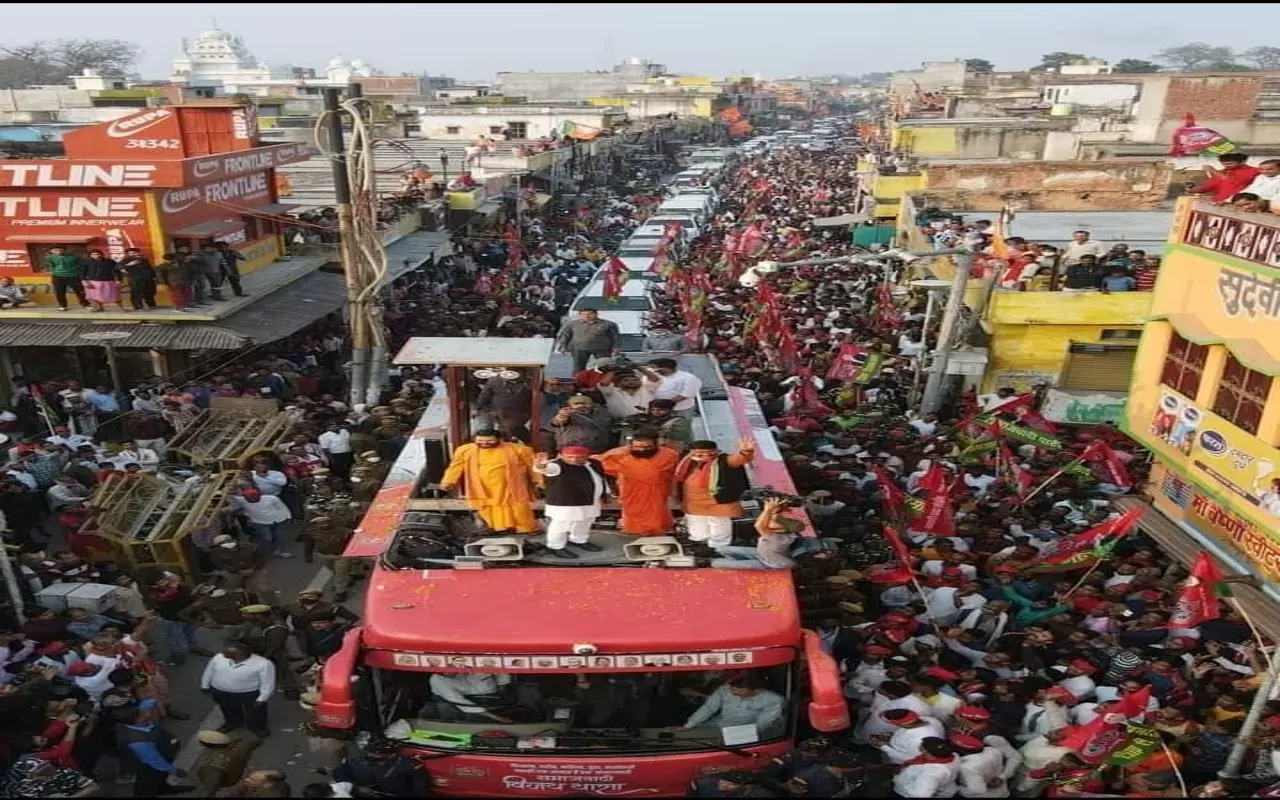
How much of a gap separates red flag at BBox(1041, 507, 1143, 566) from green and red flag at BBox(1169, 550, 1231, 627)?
105 cm

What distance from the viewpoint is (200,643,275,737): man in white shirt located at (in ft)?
22.3

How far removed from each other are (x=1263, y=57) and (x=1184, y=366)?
147 m

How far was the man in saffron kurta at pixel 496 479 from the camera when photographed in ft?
21.3

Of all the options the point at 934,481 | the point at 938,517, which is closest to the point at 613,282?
the point at 934,481

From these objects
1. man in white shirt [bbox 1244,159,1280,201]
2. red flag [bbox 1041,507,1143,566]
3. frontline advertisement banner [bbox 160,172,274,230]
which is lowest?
red flag [bbox 1041,507,1143,566]

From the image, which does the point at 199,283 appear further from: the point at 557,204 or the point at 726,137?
the point at 726,137

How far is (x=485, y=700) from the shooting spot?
5840 mm

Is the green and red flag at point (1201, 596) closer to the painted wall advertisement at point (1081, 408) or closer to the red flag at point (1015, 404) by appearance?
the red flag at point (1015, 404)

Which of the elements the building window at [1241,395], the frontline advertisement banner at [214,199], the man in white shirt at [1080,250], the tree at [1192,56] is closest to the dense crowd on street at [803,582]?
the man in white shirt at [1080,250]

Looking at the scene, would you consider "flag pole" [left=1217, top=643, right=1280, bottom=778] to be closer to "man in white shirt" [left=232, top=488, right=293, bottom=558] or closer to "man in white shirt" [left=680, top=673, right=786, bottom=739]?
"man in white shirt" [left=680, top=673, right=786, bottom=739]

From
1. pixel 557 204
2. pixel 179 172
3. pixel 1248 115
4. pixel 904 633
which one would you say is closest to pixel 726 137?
pixel 557 204

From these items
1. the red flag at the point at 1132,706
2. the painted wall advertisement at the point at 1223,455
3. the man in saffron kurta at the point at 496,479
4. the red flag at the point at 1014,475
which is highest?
the man in saffron kurta at the point at 496,479

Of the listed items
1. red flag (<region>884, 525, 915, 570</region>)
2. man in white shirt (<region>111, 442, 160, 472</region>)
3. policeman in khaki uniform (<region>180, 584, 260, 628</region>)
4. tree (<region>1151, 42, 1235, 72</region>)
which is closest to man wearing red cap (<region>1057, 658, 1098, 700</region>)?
red flag (<region>884, 525, 915, 570</region>)

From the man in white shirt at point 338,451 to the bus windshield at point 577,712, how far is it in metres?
5.69
